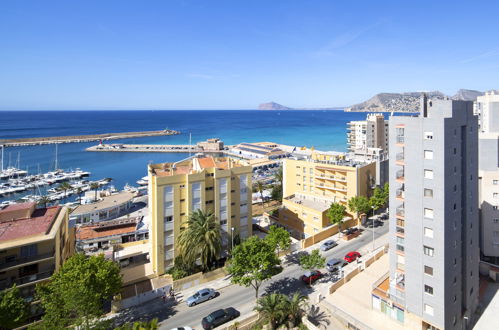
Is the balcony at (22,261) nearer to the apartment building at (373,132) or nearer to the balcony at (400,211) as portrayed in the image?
the balcony at (400,211)

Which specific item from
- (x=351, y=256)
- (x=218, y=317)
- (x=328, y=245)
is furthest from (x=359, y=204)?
(x=218, y=317)

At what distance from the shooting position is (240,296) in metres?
28.3

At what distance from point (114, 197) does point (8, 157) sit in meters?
93.6

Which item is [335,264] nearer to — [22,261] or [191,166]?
[191,166]

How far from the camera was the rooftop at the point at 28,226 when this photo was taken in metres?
24.3

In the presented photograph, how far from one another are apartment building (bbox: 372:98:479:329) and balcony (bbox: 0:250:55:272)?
28.3m

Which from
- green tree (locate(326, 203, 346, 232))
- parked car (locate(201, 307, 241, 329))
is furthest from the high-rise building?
green tree (locate(326, 203, 346, 232))

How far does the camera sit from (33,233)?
24688 millimetres

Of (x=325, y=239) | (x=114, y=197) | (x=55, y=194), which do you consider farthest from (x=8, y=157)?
(x=325, y=239)

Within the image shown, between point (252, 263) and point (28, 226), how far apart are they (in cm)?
1999

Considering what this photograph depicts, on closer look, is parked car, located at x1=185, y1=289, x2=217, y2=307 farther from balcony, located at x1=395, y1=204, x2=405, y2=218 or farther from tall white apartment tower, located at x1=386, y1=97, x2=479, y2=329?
balcony, located at x1=395, y1=204, x2=405, y2=218

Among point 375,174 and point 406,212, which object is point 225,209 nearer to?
point 406,212

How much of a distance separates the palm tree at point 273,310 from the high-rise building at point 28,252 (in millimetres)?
17859

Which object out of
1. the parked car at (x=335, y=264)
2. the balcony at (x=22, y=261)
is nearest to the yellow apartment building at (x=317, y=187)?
the parked car at (x=335, y=264)
